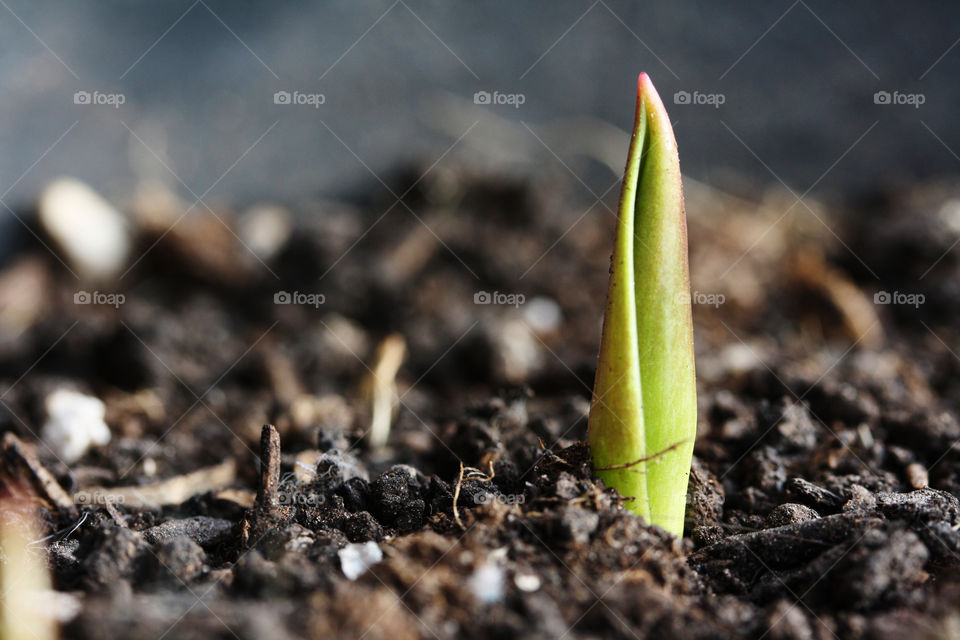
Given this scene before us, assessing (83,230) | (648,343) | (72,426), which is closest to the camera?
(648,343)

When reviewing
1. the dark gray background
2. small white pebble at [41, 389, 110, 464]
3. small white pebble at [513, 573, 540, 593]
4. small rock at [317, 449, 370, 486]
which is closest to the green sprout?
small white pebble at [513, 573, 540, 593]

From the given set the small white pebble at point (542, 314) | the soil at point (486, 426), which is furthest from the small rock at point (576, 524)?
the small white pebble at point (542, 314)

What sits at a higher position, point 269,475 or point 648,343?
point 648,343

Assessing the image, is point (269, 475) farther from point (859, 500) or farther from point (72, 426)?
point (859, 500)

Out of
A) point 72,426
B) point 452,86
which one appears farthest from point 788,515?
point 452,86

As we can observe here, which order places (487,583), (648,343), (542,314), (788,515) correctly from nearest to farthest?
1. (487,583)
2. (648,343)
3. (788,515)
4. (542,314)

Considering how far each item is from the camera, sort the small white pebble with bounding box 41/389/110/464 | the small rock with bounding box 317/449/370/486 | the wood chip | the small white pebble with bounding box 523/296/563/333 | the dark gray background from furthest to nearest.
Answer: the dark gray background < the small white pebble with bounding box 523/296/563/333 < the small white pebble with bounding box 41/389/110/464 < the wood chip < the small rock with bounding box 317/449/370/486

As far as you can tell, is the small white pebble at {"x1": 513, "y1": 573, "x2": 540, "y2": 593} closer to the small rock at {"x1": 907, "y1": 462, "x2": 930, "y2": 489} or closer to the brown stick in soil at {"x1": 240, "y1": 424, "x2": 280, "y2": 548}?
the brown stick in soil at {"x1": 240, "y1": 424, "x2": 280, "y2": 548}
